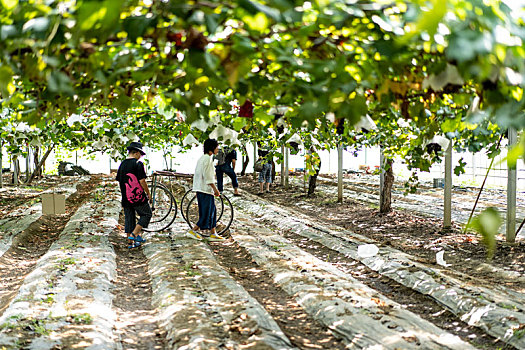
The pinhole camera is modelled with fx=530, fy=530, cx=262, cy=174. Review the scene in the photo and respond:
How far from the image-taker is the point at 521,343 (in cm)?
318

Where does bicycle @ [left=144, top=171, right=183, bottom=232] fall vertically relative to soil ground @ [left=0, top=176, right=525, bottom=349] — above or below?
above

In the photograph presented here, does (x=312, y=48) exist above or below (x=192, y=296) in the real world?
above

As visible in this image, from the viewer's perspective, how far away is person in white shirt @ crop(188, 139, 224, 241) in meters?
6.71

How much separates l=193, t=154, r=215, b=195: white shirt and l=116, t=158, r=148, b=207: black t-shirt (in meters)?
0.72

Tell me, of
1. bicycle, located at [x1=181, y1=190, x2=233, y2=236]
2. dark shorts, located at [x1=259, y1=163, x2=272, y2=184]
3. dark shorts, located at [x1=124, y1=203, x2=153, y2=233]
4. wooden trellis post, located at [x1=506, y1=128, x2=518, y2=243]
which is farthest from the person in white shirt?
dark shorts, located at [x1=259, y1=163, x2=272, y2=184]

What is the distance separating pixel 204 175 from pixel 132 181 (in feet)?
3.06

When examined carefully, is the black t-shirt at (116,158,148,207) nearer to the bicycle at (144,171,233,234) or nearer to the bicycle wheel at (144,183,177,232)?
the bicycle at (144,171,233,234)

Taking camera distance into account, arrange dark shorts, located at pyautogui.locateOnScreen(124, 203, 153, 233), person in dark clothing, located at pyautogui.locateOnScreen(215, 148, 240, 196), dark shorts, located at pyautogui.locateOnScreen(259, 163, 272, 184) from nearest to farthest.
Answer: dark shorts, located at pyautogui.locateOnScreen(124, 203, 153, 233), person in dark clothing, located at pyautogui.locateOnScreen(215, 148, 240, 196), dark shorts, located at pyautogui.locateOnScreen(259, 163, 272, 184)

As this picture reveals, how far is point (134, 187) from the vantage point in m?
6.34

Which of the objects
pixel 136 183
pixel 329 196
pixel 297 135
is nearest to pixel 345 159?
pixel 329 196

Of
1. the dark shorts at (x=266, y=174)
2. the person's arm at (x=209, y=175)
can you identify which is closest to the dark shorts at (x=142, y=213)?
the person's arm at (x=209, y=175)

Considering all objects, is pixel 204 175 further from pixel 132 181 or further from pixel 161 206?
pixel 161 206

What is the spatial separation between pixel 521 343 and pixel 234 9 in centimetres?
284

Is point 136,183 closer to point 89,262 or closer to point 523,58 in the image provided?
point 89,262
